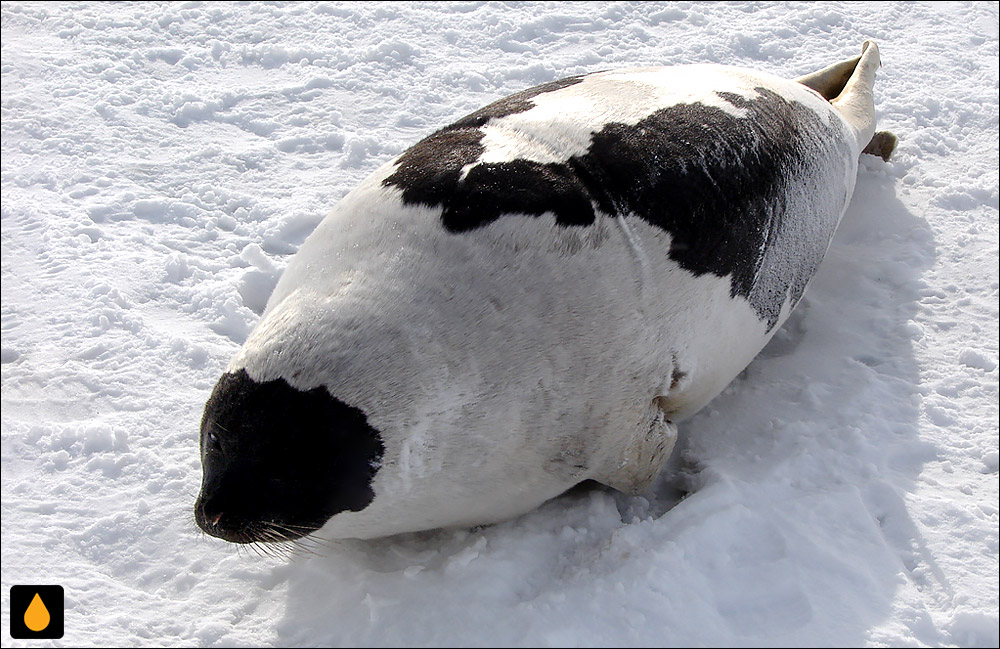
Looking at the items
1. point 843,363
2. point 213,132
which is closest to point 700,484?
point 843,363

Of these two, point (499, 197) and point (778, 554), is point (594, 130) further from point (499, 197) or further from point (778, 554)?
point (778, 554)

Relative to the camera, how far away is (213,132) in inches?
176

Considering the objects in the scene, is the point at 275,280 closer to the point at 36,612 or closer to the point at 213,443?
the point at 213,443

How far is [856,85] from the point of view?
4164mm

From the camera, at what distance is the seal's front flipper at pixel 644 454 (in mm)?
2729

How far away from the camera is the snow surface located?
94.9 inches

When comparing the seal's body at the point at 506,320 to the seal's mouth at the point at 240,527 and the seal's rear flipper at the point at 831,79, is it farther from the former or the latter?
the seal's rear flipper at the point at 831,79

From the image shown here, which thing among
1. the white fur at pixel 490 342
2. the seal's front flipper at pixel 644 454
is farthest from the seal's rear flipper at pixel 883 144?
the seal's front flipper at pixel 644 454

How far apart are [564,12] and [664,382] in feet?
11.3

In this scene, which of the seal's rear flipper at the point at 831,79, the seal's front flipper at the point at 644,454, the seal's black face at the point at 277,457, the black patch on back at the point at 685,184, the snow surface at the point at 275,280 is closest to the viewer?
the seal's black face at the point at 277,457

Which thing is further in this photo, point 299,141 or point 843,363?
point 299,141

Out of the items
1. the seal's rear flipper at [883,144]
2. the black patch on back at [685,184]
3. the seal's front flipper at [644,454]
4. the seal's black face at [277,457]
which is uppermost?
the black patch on back at [685,184]

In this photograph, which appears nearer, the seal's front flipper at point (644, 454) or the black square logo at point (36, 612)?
the black square logo at point (36, 612)

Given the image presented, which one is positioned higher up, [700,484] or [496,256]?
[496,256]
